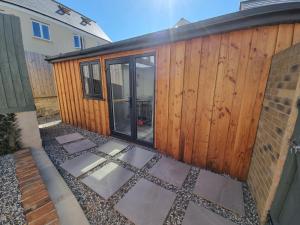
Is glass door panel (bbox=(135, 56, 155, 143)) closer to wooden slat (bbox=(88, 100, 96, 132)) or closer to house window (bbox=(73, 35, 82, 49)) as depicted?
wooden slat (bbox=(88, 100, 96, 132))

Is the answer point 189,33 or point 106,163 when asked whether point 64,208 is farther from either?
point 189,33

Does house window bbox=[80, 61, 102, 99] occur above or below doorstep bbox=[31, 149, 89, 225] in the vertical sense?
above

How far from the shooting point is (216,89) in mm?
1985

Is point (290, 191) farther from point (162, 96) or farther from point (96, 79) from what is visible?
point (96, 79)

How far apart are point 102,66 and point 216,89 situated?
2.61 metres

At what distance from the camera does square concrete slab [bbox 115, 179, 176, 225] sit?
143 cm

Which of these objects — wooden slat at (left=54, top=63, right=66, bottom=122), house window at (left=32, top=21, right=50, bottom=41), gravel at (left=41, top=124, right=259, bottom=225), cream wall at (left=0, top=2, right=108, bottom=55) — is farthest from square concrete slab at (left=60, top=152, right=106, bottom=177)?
house window at (left=32, top=21, right=50, bottom=41)

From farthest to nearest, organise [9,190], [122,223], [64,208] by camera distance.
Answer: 1. [9,190]
2. [64,208]
3. [122,223]

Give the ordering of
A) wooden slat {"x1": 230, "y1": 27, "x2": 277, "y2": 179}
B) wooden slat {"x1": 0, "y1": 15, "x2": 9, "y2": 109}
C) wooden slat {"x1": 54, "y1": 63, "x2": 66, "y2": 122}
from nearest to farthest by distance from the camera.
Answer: wooden slat {"x1": 230, "y1": 27, "x2": 277, "y2": 179} < wooden slat {"x1": 0, "y1": 15, "x2": 9, "y2": 109} < wooden slat {"x1": 54, "y1": 63, "x2": 66, "y2": 122}

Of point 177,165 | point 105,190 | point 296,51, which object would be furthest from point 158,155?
Answer: point 296,51

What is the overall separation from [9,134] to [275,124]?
4.07m

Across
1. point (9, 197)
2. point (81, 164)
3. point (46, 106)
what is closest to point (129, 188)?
point (81, 164)

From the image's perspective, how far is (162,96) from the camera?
2.52 metres

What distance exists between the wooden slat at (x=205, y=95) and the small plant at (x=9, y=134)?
3388 mm
